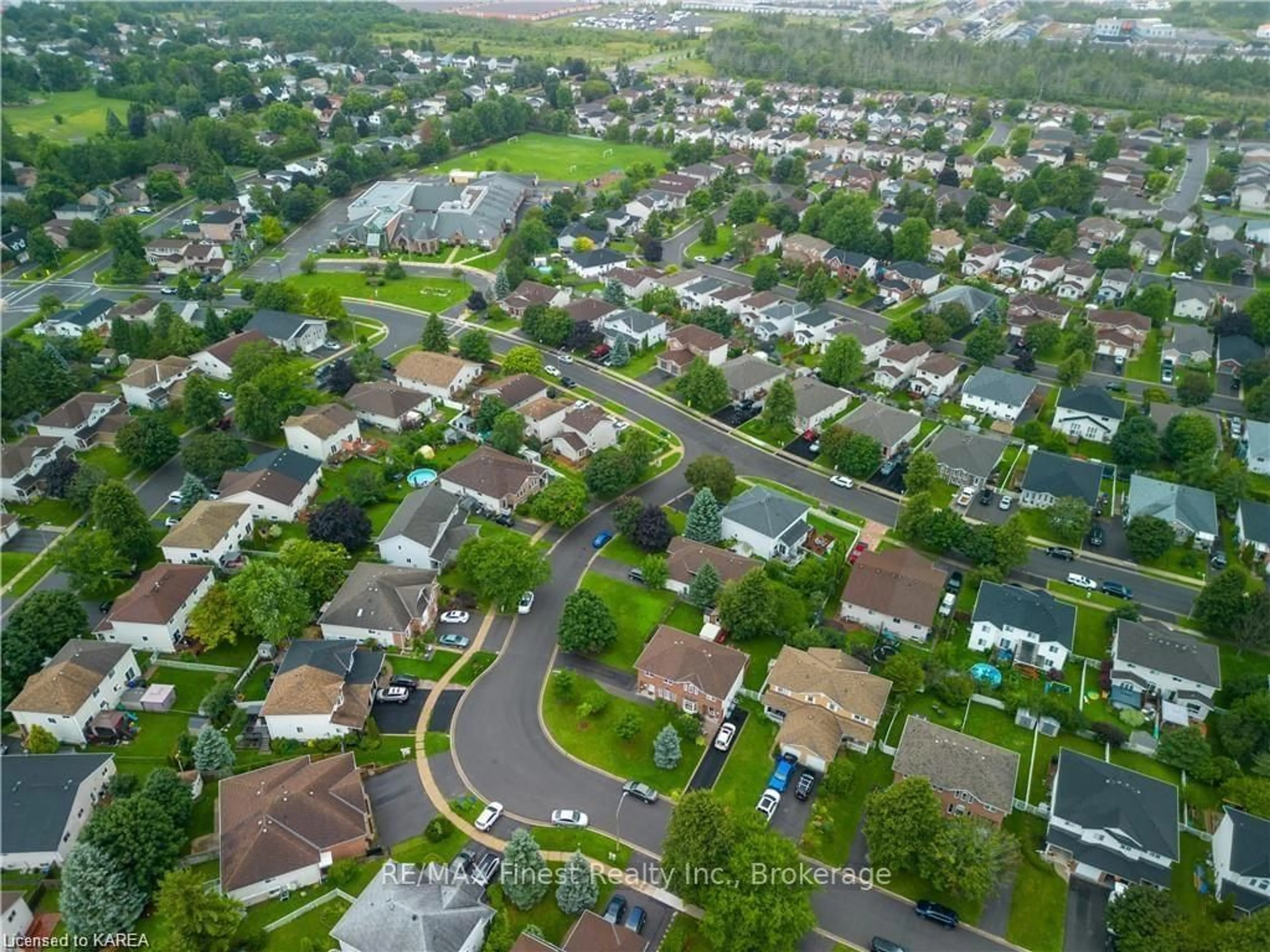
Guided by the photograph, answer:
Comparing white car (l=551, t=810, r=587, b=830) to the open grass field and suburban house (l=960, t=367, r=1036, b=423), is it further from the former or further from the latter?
the open grass field

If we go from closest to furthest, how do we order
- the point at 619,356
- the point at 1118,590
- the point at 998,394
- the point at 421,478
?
the point at 1118,590 < the point at 421,478 < the point at 998,394 < the point at 619,356

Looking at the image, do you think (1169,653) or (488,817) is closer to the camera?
(488,817)

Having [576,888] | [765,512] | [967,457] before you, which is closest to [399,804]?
[576,888]

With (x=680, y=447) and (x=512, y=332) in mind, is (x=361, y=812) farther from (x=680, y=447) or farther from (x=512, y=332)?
(x=512, y=332)

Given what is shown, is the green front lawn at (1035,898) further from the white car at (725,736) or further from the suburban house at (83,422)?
the suburban house at (83,422)

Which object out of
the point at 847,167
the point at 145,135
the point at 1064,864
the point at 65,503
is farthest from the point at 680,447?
the point at 145,135

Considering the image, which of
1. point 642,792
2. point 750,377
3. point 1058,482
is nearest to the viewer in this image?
point 642,792

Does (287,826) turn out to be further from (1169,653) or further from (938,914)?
(1169,653)
